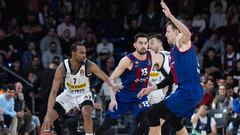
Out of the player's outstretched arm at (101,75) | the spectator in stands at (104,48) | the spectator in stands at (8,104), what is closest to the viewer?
the player's outstretched arm at (101,75)

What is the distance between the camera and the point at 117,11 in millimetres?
23031

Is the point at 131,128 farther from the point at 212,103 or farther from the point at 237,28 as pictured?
the point at 237,28

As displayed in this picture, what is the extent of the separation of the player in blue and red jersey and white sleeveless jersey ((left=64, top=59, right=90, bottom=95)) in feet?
1.94

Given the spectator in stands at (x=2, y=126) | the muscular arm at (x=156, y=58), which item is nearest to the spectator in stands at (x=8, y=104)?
the spectator in stands at (x=2, y=126)

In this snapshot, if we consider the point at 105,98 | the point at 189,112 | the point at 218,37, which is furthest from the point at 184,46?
the point at 218,37

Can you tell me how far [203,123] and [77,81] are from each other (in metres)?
4.79

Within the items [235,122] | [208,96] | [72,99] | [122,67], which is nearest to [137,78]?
[122,67]

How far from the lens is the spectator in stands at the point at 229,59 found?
2033 cm

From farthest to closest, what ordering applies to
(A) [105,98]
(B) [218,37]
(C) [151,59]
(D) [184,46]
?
(B) [218,37], (A) [105,98], (C) [151,59], (D) [184,46]

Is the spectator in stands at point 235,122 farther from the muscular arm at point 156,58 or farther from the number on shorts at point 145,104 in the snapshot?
the number on shorts at point 145,104

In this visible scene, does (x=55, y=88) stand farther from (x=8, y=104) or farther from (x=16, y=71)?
(x=16, y=71)

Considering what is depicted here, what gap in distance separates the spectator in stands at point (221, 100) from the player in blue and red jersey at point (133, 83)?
4.57 m

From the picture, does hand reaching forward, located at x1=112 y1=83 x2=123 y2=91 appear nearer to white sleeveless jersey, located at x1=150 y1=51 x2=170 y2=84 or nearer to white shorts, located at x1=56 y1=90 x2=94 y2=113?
white shorts, located at x1=56 y1=90 x2=94 y2=113

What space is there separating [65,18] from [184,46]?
10542mm
